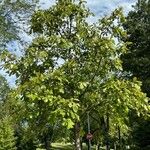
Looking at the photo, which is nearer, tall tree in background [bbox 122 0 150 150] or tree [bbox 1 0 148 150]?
tree [bbox 1 0 148 150]

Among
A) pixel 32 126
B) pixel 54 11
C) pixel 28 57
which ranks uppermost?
pixel 54 11

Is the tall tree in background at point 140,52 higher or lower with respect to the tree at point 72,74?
higher

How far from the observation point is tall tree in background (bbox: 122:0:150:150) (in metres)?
41.3

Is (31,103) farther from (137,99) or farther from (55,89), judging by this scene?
(137,99)

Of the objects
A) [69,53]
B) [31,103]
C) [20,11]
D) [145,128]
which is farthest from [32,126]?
[145,128]

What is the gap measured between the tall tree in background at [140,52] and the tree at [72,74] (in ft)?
77.5

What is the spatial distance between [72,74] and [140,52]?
27789mm

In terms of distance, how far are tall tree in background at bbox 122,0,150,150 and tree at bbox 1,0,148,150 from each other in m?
23.6

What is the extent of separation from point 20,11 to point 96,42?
4.72 meters

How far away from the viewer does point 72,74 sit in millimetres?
15102

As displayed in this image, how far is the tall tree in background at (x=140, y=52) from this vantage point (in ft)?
136

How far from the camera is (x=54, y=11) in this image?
16.7 metres

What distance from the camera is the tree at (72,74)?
46.7ft

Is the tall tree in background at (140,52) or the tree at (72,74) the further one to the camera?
the tall tree in background at (140,52)
